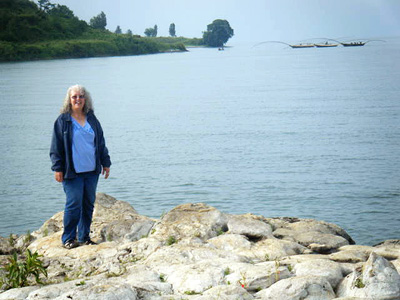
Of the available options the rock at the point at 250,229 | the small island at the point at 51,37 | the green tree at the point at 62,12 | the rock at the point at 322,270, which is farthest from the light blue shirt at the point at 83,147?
the green tree at the point at 62,12

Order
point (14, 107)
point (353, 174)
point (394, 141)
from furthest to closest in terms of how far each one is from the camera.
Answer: point (14, 107), point (394, 141), point (353, 174)

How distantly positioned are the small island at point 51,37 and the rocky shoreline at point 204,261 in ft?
411

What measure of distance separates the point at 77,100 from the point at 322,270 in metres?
4.12

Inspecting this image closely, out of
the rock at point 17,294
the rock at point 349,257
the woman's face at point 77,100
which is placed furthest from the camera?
the woman's face at point 77,100

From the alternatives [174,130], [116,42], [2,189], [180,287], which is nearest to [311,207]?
[2,189]

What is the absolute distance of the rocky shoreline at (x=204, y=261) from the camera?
6.98 m

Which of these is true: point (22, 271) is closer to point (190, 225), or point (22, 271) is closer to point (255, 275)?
point (255, 275)

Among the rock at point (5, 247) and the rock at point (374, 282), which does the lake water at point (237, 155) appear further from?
the rock at point (374, 282)

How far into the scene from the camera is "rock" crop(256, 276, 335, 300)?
269 inches

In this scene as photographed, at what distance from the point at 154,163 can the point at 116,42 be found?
14677 centimetres

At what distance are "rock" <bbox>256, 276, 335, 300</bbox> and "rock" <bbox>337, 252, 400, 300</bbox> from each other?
25 centimetres

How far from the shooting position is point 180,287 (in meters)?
7.40

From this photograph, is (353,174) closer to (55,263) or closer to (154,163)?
(154,163)

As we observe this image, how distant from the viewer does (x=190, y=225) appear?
1005cm
